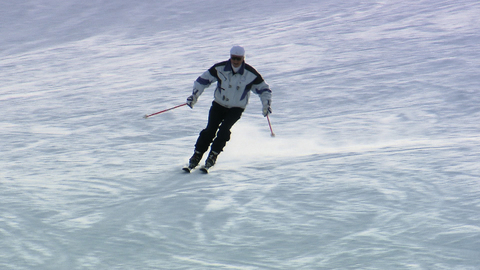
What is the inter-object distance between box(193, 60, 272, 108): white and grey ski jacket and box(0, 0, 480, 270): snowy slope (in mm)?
677

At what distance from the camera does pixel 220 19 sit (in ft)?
53.2

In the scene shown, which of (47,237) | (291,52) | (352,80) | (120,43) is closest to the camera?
(47,237)

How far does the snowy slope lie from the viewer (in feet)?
12.5

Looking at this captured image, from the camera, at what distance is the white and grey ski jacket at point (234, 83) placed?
18.3ft

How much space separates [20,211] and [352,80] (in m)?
6.33

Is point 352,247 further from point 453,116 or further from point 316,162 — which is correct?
point 453,116

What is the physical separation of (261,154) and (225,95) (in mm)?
966

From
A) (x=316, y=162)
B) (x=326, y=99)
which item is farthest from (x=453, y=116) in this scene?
(x=316, y=162)

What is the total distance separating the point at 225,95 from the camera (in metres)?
5.67

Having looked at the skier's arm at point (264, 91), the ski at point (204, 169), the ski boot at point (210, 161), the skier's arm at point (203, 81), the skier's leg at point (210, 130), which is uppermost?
the skier's arm at point (203, 81)

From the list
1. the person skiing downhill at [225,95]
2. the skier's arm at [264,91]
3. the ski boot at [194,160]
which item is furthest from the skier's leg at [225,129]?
the skier's arm at [264,91]

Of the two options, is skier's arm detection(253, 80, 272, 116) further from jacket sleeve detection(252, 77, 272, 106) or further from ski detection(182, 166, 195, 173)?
ski detection(182, 166, 195, 173)

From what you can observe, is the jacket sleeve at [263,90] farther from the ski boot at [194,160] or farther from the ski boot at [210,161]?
the ski boot at [194,160]

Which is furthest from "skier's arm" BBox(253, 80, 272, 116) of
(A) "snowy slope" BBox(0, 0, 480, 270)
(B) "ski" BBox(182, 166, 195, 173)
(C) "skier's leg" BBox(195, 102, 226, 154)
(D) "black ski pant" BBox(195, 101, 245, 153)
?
(B) "ski" BBox(182, 166, 195, 173)
